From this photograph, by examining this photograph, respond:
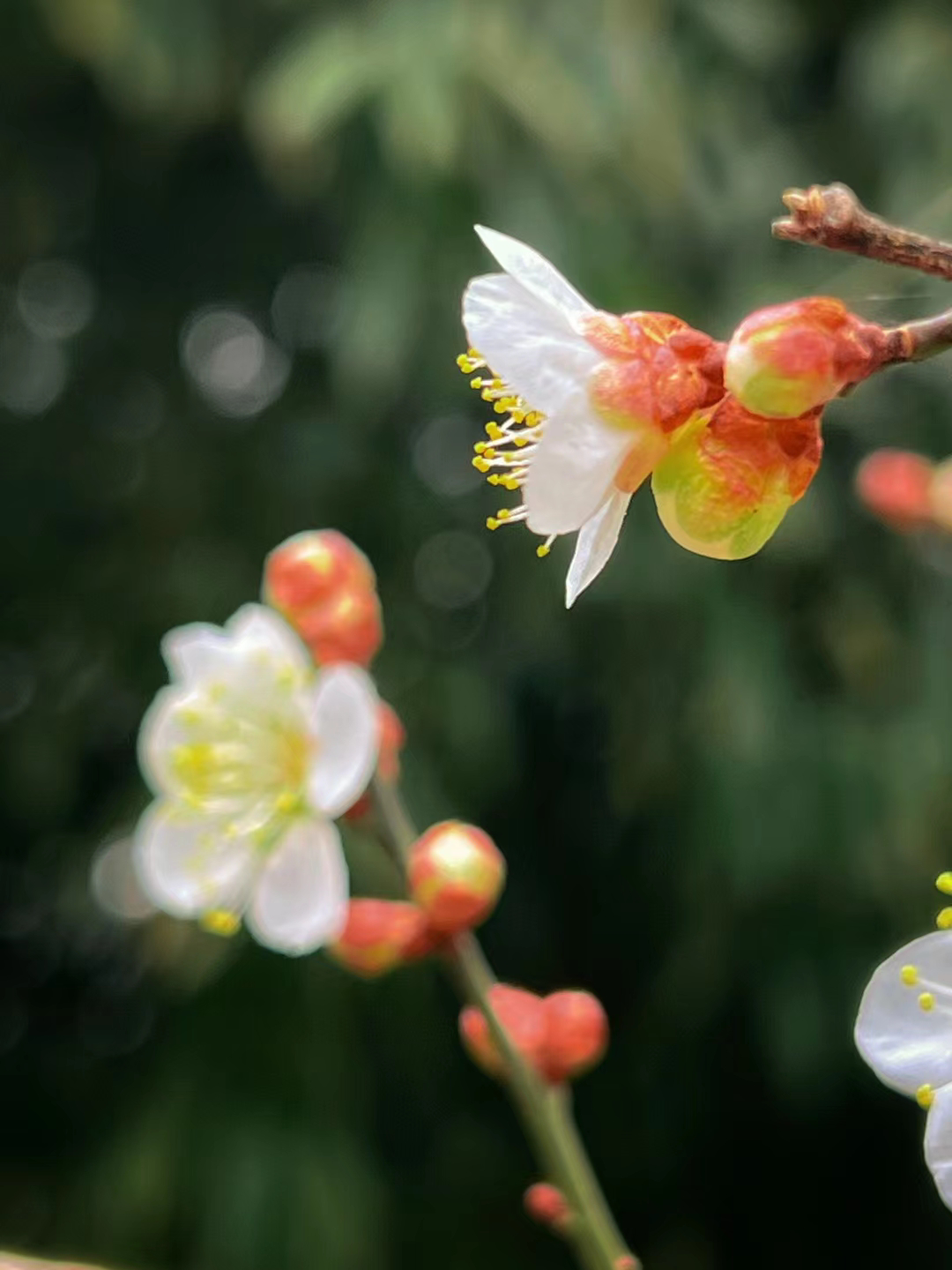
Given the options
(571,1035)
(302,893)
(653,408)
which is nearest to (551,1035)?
(571,1035)

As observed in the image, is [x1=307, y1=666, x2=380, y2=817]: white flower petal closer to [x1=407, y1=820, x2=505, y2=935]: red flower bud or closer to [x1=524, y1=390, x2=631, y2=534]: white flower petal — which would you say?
[x1=407, y1=820, x2=505, y2=935]: red flower bud

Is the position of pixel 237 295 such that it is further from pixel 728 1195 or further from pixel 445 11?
pixel 728 1195

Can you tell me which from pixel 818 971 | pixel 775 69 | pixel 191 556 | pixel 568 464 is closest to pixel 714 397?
pixel 568 464

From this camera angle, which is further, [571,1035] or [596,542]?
[571,1035]

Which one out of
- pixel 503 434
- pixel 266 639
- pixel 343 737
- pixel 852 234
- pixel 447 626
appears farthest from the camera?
pixel 447 626

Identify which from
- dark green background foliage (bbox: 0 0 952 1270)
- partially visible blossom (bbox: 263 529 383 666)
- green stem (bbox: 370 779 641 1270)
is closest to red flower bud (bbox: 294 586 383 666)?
partially visible blossom (bbox: 263 529 383 666)

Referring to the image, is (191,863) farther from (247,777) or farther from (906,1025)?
(906,1025)
